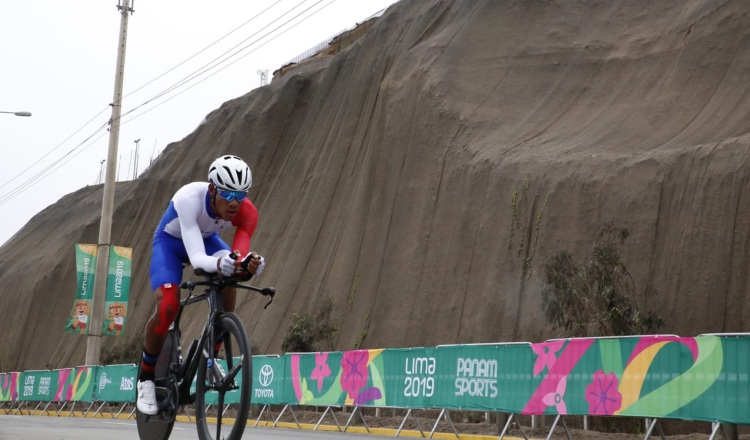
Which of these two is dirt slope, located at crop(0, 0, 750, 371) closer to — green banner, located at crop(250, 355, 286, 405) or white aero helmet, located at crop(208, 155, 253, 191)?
green banner, located at crop(250, 355, 286, 405)

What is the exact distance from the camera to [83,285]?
32.0m

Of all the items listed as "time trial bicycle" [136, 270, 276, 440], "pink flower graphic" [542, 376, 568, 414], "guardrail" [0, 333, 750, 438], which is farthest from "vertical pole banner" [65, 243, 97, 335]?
"time trial bicycle" [136, 270, 276, 440]

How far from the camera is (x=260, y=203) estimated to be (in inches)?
1892

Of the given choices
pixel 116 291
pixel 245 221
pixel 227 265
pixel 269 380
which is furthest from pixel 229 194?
pixel 116 291

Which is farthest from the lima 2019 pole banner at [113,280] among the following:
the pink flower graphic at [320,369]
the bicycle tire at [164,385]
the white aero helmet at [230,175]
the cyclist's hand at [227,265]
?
the cyclist's hand at [227,265]

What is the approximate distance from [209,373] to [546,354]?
8008 mm

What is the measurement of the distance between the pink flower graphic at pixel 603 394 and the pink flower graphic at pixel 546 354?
76cm

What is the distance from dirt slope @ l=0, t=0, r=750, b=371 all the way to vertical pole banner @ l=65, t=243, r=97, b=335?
776 cm

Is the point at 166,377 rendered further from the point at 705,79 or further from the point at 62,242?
the point at 62,242

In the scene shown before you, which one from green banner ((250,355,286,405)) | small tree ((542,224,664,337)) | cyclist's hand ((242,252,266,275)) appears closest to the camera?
cyclist's hand ((242,252,266,275))

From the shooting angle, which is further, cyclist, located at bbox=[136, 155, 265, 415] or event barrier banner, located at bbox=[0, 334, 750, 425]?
event barrier banner, located at bbox=[0, 334, 750, 425]

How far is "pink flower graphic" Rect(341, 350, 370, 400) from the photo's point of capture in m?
17.8

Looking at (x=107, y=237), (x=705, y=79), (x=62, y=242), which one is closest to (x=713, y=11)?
(x=705, y=79)

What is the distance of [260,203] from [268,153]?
3045mm
